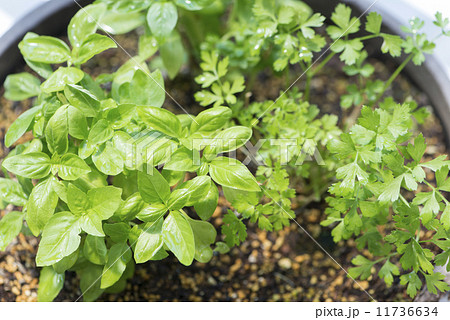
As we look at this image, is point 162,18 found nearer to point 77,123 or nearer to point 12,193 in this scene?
point 77,123

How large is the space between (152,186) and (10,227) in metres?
0.37

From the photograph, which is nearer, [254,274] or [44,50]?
[44,50]

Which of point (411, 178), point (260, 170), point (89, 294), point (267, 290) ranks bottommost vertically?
point (267, 290)

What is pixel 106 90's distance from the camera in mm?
1276

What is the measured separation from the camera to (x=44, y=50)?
104 centimetres

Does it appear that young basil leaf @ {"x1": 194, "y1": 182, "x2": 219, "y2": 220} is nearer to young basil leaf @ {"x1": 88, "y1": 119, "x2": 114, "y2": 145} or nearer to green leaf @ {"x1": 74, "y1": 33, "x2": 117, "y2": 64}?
young basil leaf @ {"x1": 88, "y1": 119, "x2": 114, "y2": 145}

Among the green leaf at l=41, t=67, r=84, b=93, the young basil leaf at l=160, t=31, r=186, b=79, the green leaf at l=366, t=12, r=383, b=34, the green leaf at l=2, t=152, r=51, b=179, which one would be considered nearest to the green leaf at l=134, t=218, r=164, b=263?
the green leaf at l=2, t=152, r=51, b=179

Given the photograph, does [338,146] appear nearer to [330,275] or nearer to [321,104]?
[330,275]

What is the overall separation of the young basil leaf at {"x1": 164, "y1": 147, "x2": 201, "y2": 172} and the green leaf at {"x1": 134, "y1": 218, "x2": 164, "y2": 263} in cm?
11

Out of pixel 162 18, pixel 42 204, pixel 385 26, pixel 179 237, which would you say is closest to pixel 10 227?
pixel 42 204

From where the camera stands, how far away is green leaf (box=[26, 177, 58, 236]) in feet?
2.94

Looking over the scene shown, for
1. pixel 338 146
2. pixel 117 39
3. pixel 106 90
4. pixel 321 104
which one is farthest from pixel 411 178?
pixel 117 39

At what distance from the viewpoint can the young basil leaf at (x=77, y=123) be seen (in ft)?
2.93
